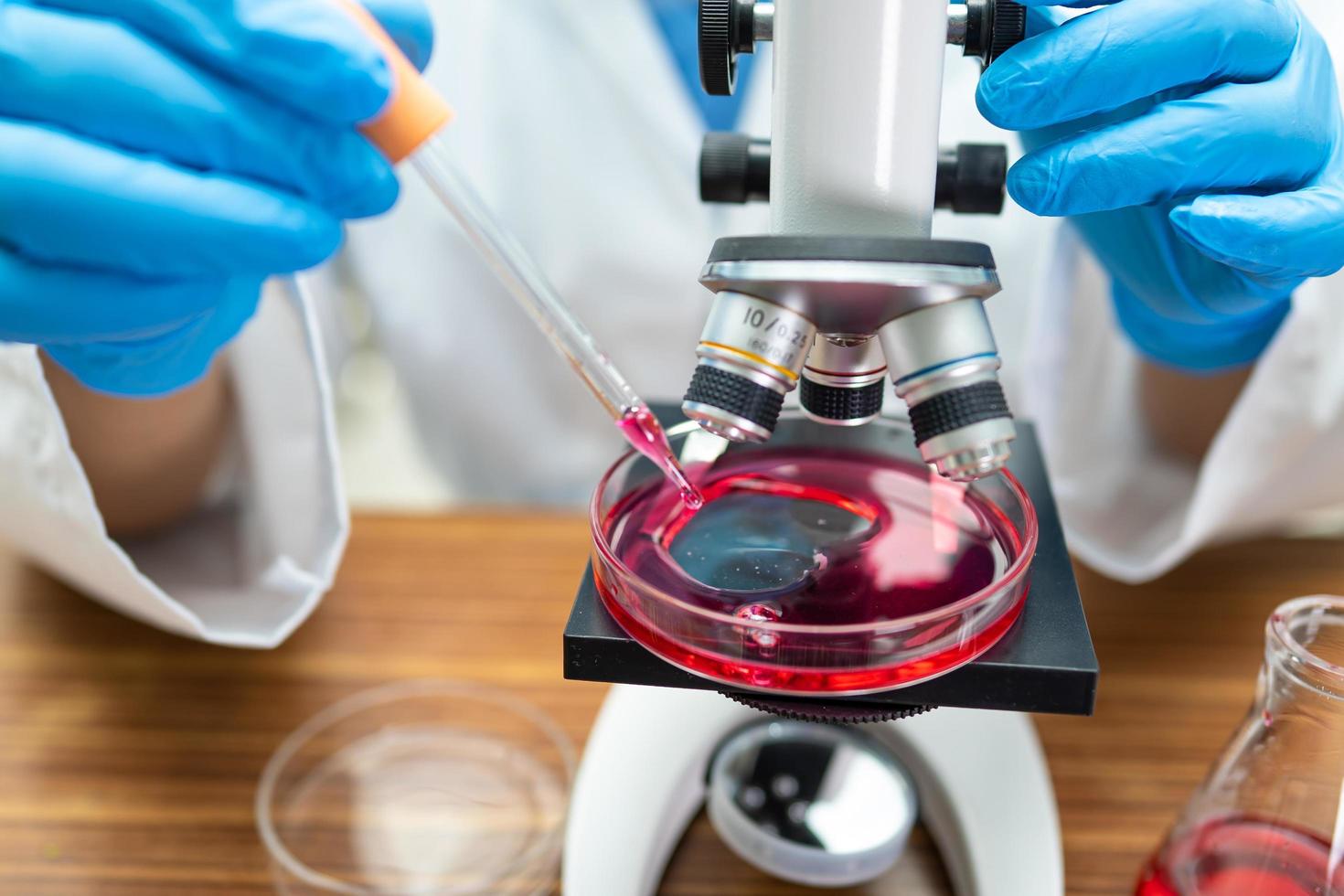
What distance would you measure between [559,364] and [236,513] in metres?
0.49

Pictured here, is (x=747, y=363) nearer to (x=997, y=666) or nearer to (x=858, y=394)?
(x=858, y=394)

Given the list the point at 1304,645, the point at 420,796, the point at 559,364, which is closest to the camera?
the point at 1304,645

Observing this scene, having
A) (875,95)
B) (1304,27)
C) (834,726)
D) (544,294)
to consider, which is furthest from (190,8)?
(1304,27)

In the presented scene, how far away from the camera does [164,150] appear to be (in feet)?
2.13

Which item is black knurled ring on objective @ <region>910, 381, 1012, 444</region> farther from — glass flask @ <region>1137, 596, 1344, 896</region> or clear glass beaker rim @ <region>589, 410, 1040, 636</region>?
glass flask @ <region>1137, 596, 1344, 896</region>

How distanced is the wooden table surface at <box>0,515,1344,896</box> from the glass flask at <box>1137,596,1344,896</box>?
0.33 ft

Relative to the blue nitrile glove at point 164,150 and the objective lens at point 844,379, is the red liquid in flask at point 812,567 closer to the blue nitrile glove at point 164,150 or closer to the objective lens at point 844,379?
the objective lens at point 844,379

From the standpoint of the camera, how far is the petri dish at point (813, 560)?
1.67 ft

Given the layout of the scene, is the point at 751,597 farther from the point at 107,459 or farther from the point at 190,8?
the point at 107,459

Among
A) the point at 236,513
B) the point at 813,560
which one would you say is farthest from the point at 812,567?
the point at 236,513

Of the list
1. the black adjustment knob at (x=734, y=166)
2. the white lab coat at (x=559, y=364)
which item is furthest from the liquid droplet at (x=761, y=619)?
the white lab coat at (x=559, y=364)

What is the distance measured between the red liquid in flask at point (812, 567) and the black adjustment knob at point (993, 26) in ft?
0.87

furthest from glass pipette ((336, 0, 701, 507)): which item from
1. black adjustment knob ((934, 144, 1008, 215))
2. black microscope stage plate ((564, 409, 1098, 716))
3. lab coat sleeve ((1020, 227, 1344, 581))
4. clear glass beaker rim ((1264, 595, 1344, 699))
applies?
lab coat sleeve ((1020, 227, 1344, 581))

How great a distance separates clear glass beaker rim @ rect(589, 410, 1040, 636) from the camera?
0.49 meters
